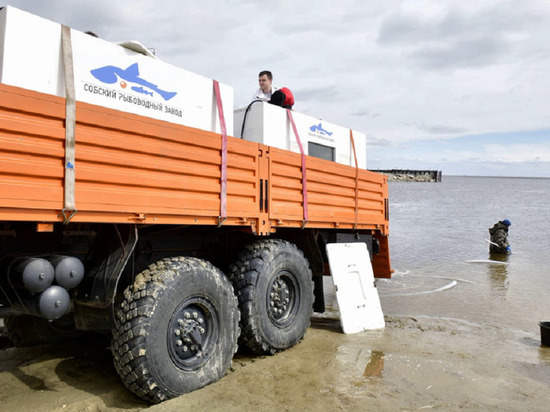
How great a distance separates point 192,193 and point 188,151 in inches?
13.5

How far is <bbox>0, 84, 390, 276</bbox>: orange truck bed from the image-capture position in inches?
102

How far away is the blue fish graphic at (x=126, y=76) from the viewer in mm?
3213

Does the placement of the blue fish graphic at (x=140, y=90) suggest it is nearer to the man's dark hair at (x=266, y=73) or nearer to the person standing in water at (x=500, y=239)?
the man's dark hair at (x=266, y=73)

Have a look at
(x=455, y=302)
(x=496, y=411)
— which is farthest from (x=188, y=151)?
(x=455, y=302)

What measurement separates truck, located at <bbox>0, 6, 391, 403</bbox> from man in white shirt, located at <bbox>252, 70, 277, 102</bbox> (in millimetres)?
1017

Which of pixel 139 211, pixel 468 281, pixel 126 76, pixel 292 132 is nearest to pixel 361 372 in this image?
pixel 139 211

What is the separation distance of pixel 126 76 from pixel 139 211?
1074mm

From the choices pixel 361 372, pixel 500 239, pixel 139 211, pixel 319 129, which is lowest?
pixel 361 372

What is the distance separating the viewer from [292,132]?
16.6 ft

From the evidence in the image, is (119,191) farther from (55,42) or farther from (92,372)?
(92,372)

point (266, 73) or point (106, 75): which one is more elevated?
point (266, 73)

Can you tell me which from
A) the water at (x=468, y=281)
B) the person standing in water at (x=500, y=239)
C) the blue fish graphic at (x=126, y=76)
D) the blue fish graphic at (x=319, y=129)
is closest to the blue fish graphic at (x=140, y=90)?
the blue fish graphic at (x=126, y=76)

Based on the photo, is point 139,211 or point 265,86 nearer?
point 139,211

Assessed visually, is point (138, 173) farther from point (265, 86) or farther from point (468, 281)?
point (468, 281)
